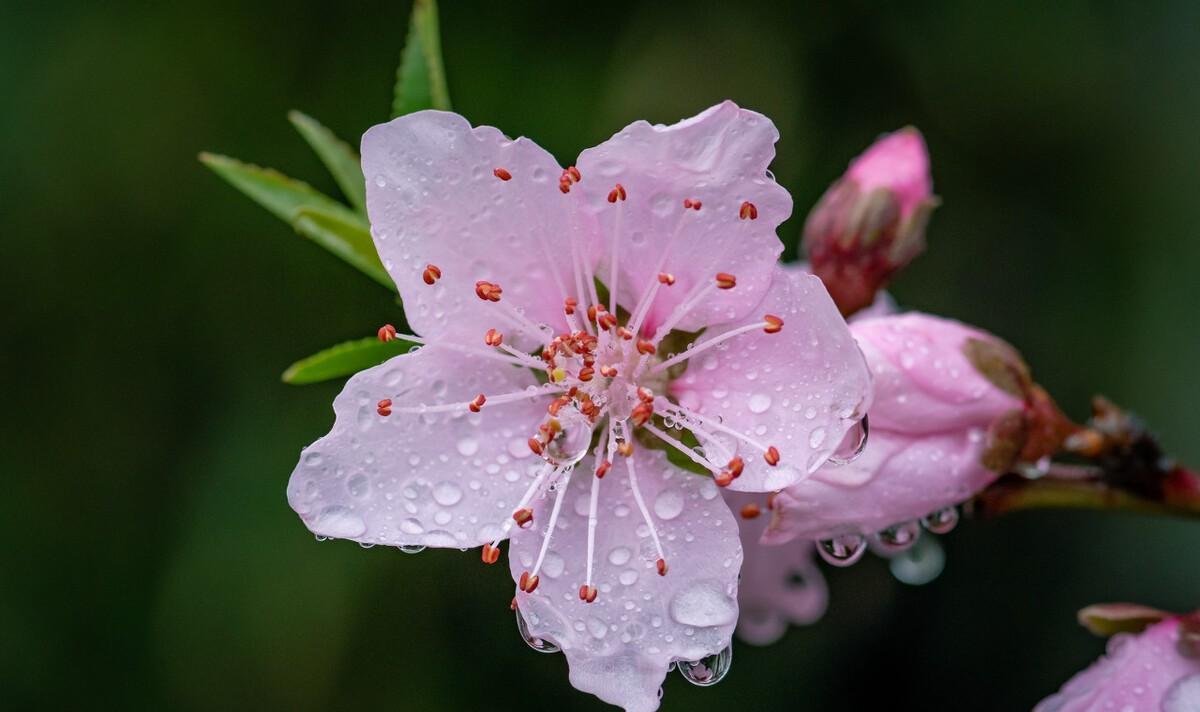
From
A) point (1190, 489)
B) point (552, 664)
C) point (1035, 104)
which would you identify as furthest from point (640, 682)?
point (1035, 104)

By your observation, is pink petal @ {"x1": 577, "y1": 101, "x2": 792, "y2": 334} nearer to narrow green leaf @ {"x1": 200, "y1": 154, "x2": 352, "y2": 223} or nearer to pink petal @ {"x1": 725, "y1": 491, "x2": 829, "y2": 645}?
narrow green leaf @ {"x1": 200, "y1": 154, "x2": 352, "y2": 223}

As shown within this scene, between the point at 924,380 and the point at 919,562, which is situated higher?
the point at 924,380

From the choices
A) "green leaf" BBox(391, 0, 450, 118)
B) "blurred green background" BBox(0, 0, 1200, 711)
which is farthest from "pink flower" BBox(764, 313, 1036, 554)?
"blurred green background" BBox(0, 0, 1200, 711)

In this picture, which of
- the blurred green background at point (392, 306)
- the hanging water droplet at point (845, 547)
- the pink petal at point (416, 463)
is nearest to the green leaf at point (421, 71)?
the pink petal at point (416, 463)

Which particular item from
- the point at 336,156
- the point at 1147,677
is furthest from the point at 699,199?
the point at 1147,677

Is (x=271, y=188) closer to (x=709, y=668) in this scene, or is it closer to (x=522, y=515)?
(x=522, y=515)

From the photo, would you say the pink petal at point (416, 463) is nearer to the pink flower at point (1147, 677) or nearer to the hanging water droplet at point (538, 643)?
the hanging water droplet at point (538, 643)
